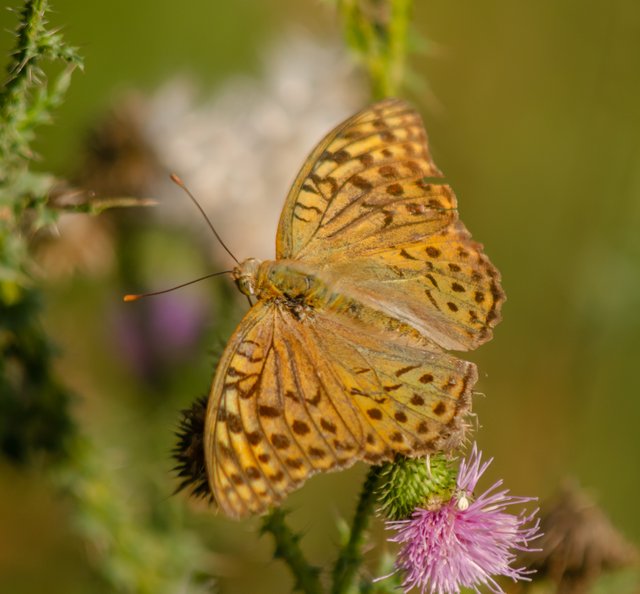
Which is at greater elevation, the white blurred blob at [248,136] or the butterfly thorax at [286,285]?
the white blurred blob at [248,136]

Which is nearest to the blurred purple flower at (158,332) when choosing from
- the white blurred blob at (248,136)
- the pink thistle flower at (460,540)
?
the white blurred blob at (248,136)

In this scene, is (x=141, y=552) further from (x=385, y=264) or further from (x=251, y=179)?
(x=251, y=179)

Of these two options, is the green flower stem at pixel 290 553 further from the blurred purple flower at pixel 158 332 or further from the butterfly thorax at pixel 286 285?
the blurred purple flower at pixel 158 332

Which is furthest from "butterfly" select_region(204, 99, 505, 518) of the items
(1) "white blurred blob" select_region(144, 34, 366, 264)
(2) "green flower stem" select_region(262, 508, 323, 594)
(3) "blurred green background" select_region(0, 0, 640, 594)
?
(1) "white blurred blob" select_region(144, 34, 366, 264)

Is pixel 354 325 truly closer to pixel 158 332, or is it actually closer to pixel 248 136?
pixel 158 332

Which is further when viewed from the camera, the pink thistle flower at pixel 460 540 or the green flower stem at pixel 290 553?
the green flower stem at pixel 290 553

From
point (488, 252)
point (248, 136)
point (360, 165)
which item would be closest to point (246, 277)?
point (360, 165)
